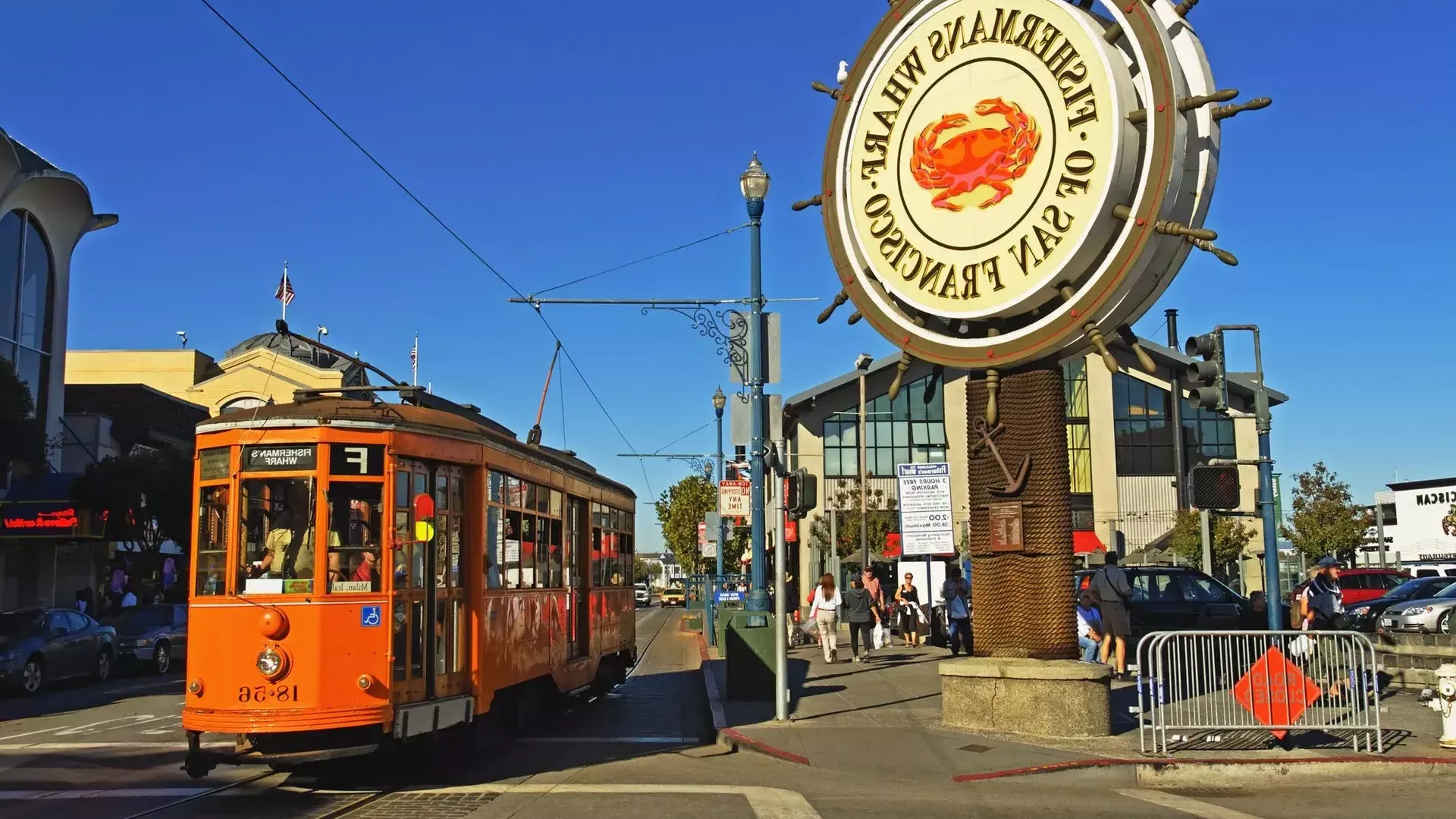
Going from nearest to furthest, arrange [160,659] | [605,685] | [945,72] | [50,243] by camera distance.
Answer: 1. [945,72]
2. [605,685]
3. [160,659]
4. [50,243]

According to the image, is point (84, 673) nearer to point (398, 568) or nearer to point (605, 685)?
point (605, 685)

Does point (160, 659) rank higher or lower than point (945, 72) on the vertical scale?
lower

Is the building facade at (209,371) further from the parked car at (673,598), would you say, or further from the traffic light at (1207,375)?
the traffic light at (1207,375)

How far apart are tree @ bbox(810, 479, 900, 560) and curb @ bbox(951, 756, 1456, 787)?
1343 inches

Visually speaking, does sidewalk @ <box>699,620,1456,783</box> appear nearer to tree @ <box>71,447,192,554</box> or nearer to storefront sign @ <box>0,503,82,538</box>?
storefront sign @ <box>0,503,82,538</box>

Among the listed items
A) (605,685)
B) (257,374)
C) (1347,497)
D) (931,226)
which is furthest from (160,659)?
(1347,497)

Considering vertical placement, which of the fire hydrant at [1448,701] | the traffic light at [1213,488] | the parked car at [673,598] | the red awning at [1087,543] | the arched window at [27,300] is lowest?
the parked car at [673,598]

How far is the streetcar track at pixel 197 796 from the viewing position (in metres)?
9.07

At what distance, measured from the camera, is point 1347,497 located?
44938mm

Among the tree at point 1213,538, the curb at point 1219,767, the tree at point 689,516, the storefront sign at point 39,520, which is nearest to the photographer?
the curb at point 1219,767

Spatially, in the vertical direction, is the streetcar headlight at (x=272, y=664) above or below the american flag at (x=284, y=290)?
below

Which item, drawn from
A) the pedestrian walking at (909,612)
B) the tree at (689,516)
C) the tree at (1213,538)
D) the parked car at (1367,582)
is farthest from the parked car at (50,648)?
the tree at (689,516)

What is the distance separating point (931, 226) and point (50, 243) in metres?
31.0

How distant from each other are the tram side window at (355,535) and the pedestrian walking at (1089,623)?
10.7 meters
